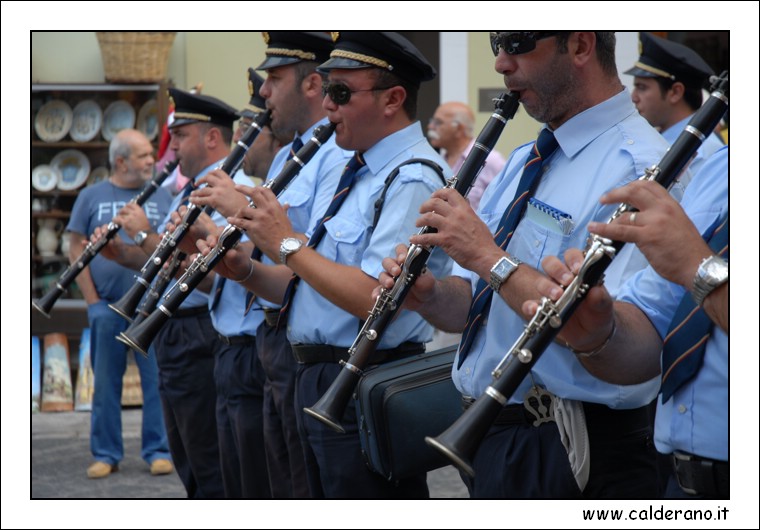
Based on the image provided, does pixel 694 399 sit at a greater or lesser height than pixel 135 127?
lesser

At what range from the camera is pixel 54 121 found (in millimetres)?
9070

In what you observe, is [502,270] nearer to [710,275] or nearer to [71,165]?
[710,275]

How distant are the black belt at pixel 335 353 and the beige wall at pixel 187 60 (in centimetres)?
536

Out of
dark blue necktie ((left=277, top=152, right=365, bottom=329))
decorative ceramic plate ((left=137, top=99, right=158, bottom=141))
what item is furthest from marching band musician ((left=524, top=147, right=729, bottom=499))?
decorative ceramic plate ((left=137, top=99, right=158, bottom=141))

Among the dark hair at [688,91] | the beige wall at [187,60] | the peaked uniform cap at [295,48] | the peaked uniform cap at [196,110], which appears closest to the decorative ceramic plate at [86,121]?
the beige wall at [187,60]

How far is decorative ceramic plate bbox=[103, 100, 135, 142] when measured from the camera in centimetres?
902

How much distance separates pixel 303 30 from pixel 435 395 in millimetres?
1690

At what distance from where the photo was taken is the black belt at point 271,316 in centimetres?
426

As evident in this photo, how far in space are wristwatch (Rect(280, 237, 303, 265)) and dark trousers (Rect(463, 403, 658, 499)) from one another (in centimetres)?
103

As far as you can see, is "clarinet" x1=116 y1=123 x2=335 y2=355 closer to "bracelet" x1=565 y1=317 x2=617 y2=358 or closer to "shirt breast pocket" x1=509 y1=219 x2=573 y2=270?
"shirt breast pocket" x1=509 y1=219 x2=573 y2=270

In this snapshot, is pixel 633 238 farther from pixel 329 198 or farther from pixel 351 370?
pixel 329 198

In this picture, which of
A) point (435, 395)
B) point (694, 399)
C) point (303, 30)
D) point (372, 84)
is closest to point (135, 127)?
point (303, 30)

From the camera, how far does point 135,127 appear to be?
9.02 meters

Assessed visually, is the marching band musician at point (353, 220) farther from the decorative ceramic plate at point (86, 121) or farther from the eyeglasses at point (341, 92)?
the decorative ceramic plate at point (86, 121)
